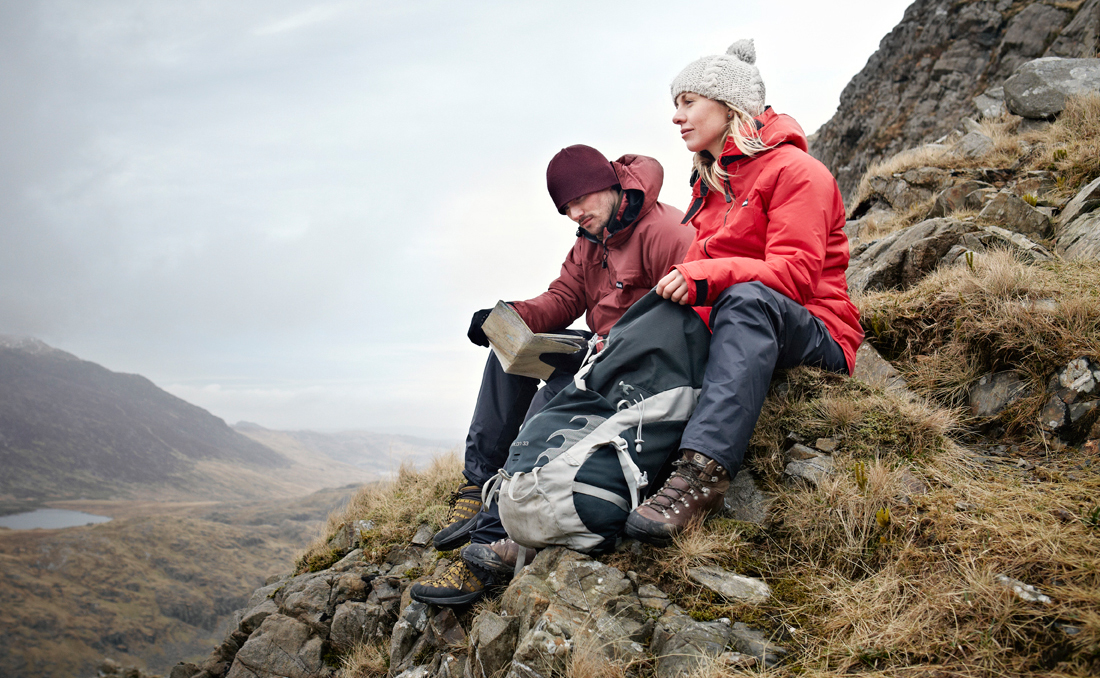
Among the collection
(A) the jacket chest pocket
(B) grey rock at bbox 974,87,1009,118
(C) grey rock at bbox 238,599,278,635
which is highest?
(B) grey rock at bbox 974,87,1009,118

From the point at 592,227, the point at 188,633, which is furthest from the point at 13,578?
the point at 592,227

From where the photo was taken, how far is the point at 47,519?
7688cm

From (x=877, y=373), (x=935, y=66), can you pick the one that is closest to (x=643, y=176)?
(x=877, y=373)

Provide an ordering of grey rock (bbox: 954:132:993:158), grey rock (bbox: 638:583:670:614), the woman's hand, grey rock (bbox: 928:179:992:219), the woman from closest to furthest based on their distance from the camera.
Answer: grey rock (bbox: 638:583:670:614)
the woman
the woman's hand
grey rock (bbox: 928:179:992:219)
grey rock (bbox: 954:132:993:158)

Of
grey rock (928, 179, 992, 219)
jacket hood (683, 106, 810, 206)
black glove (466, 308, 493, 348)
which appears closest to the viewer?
jacket hood (683, 106, 810, 206)

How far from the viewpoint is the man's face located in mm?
3926

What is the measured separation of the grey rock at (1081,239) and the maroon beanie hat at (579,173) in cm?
344

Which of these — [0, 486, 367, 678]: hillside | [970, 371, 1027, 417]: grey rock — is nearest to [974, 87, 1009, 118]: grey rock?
[970, 371, 1027, 417]: grey rock

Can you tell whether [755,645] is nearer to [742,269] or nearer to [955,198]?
[742,269]

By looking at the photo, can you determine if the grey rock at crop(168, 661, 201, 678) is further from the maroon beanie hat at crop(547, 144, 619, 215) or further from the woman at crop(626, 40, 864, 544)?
the maroon beanie hat at crop(547, 144, 619, 215)

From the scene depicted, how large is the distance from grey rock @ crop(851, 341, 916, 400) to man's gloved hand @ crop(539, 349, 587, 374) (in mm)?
1718

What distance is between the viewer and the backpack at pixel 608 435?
2.56 meters

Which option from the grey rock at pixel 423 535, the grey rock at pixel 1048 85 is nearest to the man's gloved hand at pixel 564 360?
the grey rock at pixel 423 535

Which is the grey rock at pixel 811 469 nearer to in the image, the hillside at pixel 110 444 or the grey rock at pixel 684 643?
the grey rock at pixel 684 643
